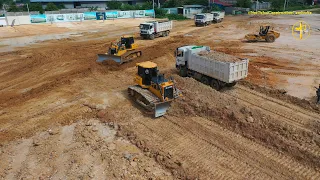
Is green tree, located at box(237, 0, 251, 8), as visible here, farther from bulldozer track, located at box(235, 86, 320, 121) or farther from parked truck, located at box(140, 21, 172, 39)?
bulldozer track, located at box(235, 86, 320, 121)

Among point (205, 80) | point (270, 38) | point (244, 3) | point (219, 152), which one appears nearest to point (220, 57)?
point (205, 80)

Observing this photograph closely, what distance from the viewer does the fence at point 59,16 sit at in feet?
156

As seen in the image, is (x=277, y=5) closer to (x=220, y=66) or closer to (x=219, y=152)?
(x=220, y=66)

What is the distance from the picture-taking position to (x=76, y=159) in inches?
437

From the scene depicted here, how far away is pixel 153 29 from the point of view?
37.2 metres

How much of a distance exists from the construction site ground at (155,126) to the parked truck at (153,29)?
1308 cm

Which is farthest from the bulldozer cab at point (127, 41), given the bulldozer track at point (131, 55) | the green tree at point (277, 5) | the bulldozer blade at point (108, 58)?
the green tree at point (277, 5)

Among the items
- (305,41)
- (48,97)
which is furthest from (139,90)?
(305,41)

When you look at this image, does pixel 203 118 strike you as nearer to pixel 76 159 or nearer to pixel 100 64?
pixel 76 159

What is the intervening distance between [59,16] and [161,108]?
4466 cm

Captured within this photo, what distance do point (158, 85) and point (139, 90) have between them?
162 cm

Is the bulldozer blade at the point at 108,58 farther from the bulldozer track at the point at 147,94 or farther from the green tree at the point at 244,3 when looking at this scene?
the green tree at the point at 244,3

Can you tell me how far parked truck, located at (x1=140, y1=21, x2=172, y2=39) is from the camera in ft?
120

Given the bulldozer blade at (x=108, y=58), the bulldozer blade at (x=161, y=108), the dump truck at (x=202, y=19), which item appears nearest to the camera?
the bulldozer blade at (x=161, y=108)
